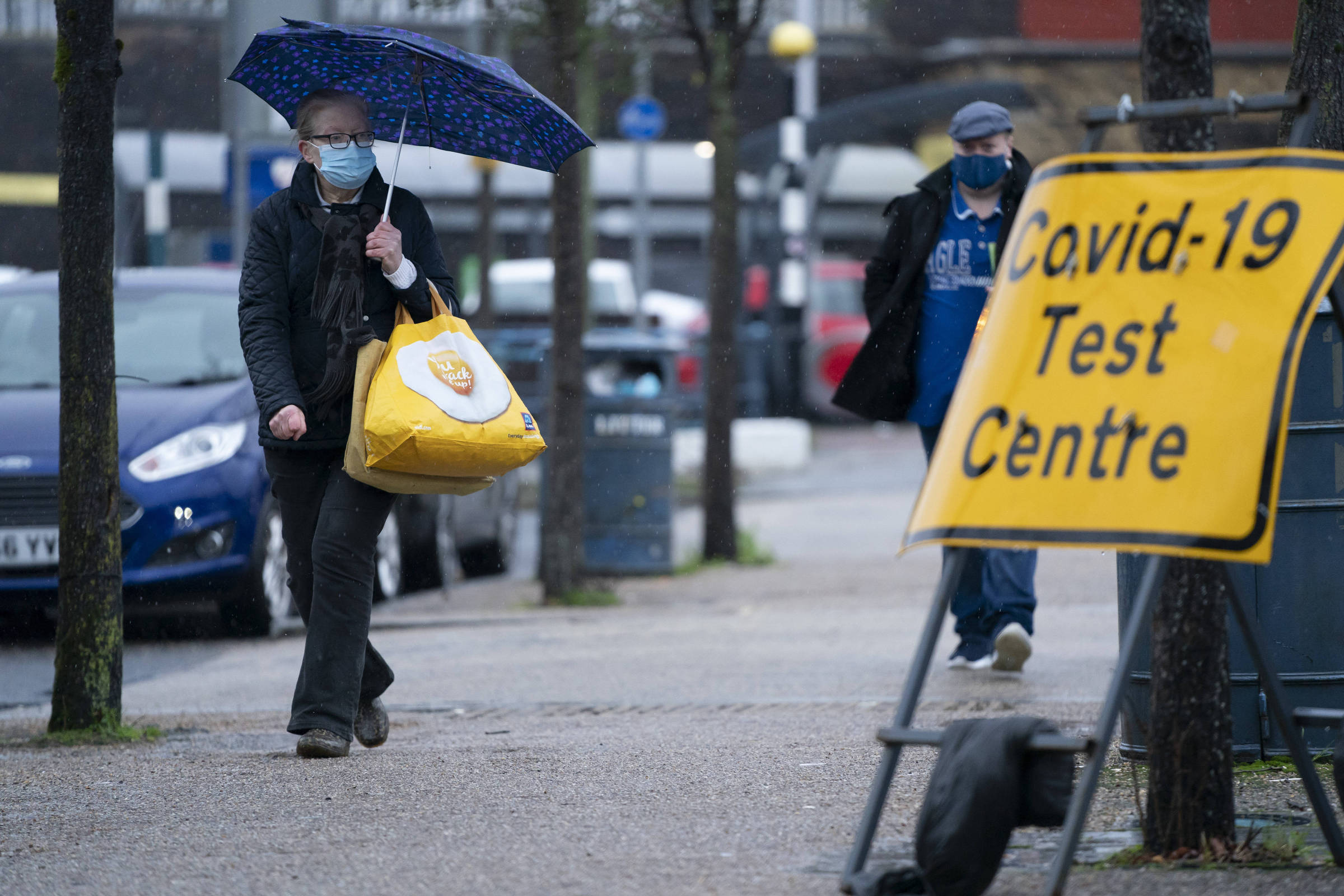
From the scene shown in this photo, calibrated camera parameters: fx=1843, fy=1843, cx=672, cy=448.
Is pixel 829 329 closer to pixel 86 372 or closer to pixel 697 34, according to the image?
pixel 697 34

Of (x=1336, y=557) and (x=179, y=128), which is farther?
(x=179, y=128)

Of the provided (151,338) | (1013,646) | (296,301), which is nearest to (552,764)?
(296,301)

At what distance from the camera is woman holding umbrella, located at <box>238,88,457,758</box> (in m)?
5.05

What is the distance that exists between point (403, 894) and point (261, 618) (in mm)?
5339

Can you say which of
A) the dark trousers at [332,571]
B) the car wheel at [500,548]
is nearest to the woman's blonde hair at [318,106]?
the dark trousers at [332,571]

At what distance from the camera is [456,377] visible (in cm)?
497

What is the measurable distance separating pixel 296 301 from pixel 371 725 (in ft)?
4.05

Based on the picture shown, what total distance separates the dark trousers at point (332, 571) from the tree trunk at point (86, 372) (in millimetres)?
807

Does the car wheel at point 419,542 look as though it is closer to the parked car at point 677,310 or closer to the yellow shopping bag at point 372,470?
the yellow shopping bag at point 372,470

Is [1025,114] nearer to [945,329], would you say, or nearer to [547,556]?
[547,556]

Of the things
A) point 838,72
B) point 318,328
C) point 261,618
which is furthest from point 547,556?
point 838,72

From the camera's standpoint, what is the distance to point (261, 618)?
343 inches

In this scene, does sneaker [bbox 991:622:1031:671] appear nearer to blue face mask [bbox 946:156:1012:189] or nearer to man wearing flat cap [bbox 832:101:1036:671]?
man wearing flat cap [bbox 832:101:1036:671]

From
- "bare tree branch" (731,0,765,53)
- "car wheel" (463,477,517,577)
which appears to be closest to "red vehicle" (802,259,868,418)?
"bare tree branch" (731,0,765,53)
